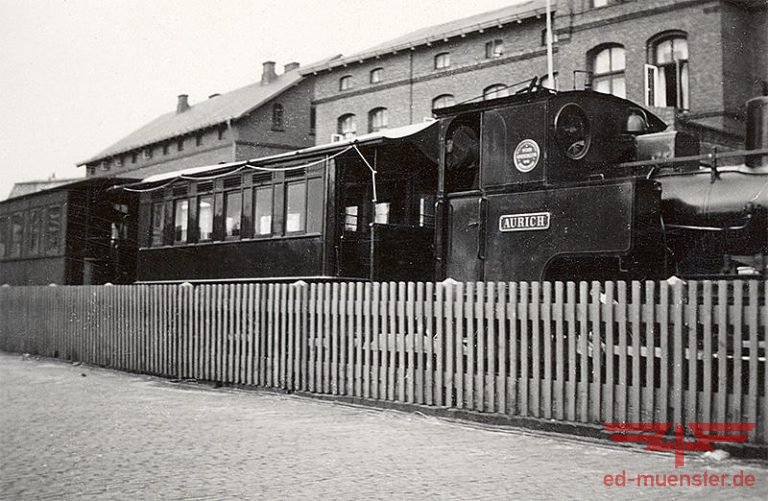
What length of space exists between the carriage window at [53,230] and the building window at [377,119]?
56.1 feet

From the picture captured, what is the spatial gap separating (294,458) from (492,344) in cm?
257

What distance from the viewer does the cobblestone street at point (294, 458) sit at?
16.3 feet

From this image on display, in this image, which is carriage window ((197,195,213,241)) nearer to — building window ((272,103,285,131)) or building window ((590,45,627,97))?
building window ((590,45,627,97))

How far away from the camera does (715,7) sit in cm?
2198

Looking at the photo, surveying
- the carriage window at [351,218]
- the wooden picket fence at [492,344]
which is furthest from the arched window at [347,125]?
the wooden picket fence at [492,344]

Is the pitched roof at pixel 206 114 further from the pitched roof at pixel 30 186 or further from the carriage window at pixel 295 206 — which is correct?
the carriage window at pixel 295 206

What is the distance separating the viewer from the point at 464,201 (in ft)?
30.2

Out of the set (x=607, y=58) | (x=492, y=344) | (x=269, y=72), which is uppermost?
(x=269, y=72)

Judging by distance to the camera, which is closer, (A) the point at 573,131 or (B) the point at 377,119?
(A) the point at 573,131

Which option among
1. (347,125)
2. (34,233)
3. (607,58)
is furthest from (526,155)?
(347,125)

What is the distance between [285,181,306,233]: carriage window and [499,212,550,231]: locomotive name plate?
474 centimetres

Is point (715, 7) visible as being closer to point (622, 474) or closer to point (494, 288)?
point (494, 288)

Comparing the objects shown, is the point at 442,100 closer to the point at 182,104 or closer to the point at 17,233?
the point at 17,233

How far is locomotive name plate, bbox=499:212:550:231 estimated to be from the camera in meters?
8.32
